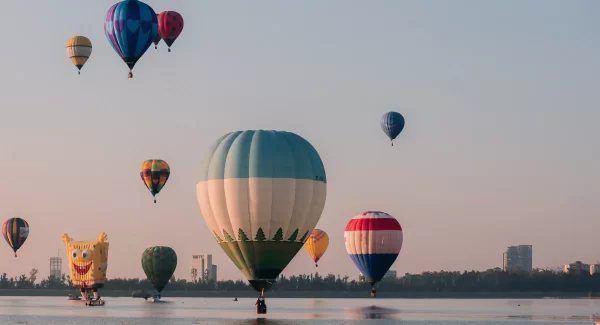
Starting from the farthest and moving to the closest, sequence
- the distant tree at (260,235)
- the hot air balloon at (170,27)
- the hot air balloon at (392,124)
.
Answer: the hot air balloon at (392,124) → the hot air balloon at (170,27) → the distant tree at (260,235)

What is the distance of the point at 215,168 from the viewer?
73438 mm

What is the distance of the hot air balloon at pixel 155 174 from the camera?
357 ft

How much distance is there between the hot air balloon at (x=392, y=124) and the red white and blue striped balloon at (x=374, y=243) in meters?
7.37

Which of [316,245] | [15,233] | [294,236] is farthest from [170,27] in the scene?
[15,233]

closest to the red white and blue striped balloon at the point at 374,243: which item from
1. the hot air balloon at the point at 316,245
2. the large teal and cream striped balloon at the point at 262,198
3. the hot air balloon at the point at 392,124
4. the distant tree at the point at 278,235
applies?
the hot air balloon at the point at 392,124

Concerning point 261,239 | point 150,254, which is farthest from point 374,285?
point 261,239

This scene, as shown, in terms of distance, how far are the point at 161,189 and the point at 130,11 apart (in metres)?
32.8

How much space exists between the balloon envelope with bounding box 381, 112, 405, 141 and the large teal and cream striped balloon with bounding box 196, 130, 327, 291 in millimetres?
31877

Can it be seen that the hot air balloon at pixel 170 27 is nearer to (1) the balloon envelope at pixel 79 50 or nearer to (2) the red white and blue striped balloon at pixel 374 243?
(1) the balloon envelope at pixel 79 50

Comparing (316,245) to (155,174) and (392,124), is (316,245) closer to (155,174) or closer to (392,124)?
(155,174)

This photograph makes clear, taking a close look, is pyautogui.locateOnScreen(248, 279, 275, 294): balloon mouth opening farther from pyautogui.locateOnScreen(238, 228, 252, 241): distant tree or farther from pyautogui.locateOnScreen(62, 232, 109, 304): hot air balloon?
pyautogui.locateOnScreen(62, 232, 109, 304): hot air balloon

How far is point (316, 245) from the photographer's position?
12762cm

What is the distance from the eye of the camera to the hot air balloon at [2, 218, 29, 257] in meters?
129

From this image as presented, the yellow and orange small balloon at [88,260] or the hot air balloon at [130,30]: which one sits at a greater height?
the hot air balloon at [130,30]
